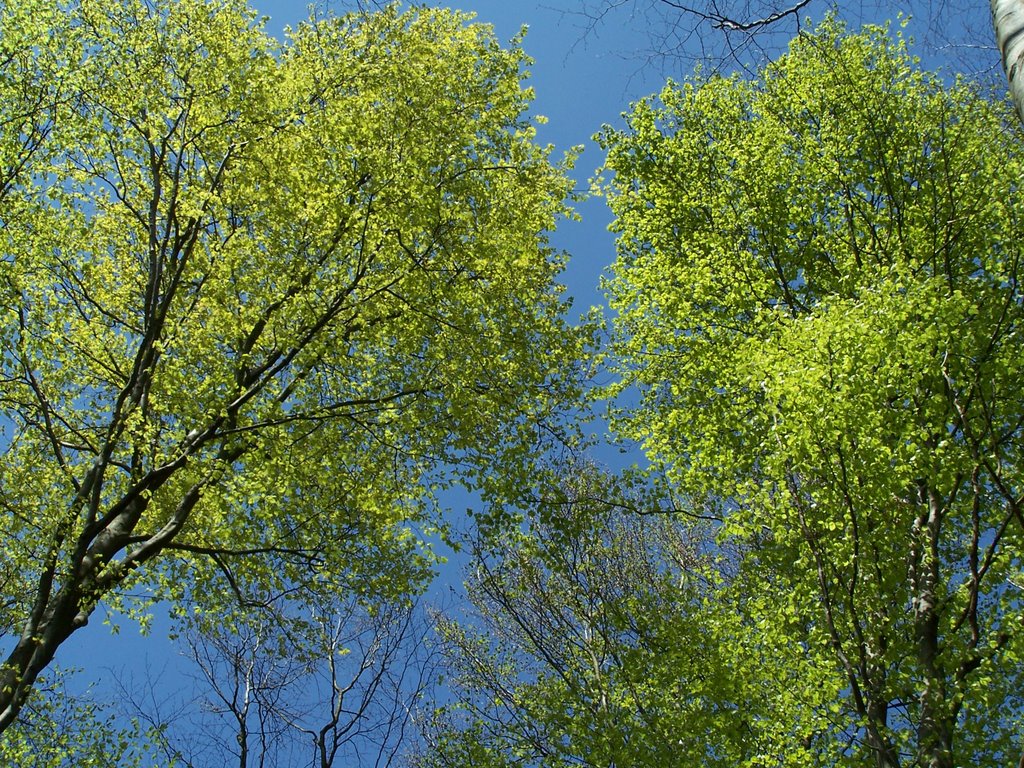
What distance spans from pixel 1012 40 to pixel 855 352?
15.3ft

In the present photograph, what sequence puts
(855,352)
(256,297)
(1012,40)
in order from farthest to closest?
1. (256,297)
2. (855,352)
3. (1012,40)

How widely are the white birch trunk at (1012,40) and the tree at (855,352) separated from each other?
2105mm

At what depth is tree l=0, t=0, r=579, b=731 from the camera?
27.0ft

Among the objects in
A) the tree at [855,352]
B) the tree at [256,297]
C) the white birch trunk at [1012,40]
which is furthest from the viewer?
the tree at [256,297]

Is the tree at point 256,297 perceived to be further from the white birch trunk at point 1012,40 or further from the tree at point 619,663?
the white birch trunk at point 1012,40

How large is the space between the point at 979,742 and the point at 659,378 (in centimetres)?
576

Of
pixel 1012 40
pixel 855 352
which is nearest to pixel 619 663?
pixel 855 352

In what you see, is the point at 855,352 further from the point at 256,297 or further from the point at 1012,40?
the point at 256,297

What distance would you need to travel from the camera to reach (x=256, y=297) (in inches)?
372

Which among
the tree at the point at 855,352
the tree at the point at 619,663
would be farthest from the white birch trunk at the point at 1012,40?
the tree at the point at 619,663

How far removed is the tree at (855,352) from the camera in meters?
6.65

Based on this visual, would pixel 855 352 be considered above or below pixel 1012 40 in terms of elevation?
above

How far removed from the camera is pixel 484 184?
10297 millimetres

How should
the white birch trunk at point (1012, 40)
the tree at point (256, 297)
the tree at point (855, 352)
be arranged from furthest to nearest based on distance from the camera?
the tree at point (256, 297), the tree at point (855, 352), the white birch trunk at point (1012, 40)
